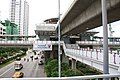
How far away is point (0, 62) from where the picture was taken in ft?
234

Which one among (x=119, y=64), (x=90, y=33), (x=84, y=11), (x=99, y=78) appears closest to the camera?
(x=99, y=78)

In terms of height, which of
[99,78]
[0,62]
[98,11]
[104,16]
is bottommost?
[0,62]

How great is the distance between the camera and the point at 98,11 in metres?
21.7

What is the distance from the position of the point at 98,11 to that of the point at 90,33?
232 ft

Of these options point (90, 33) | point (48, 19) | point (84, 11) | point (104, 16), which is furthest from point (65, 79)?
point (48, 19)

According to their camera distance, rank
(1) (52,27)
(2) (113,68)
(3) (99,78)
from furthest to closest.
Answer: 1. (1) (52,27)
2. (2) (113,68)
3. (3) (99,78)

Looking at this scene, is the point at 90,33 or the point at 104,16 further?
the point at 90,33

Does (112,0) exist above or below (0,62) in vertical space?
above

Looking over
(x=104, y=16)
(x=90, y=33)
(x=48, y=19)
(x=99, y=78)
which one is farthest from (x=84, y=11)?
(x=48, y=19)

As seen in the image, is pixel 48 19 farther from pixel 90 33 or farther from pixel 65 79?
pixel 65 79

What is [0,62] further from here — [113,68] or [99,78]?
[99,78]

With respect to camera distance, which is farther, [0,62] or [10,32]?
[10,32]

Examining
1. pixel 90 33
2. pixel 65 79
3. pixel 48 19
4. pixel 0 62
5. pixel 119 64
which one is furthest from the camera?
pixel 48 19

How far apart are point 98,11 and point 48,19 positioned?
89.2 m
